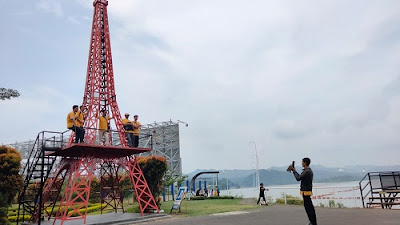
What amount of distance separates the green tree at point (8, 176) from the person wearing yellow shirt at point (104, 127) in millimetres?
4483

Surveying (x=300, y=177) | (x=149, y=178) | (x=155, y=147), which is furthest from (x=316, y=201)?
(x=155, y=147)

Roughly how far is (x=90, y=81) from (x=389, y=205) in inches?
742

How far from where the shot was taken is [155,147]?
49812 mm

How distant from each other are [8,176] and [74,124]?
3.83 metres

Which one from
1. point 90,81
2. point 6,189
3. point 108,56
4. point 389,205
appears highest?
point 108,56

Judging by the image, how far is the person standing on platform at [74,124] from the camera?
1617 centimetres

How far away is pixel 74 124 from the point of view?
641 inches

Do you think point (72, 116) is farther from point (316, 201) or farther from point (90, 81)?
point (316, 201)

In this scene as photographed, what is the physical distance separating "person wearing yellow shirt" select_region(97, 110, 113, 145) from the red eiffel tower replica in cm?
13

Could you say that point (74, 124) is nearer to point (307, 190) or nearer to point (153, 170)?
point (153, 170)

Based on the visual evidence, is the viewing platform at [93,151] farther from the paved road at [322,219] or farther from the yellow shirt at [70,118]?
the paved road at [322,219]

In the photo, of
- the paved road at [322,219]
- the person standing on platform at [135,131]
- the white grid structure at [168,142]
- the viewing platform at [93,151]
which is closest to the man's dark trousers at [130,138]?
the person standing on platform at [135,131]

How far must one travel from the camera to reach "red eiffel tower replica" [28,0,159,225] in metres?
16.3

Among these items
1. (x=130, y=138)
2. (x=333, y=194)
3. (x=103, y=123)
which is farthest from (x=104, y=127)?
(x=333, y=194)
